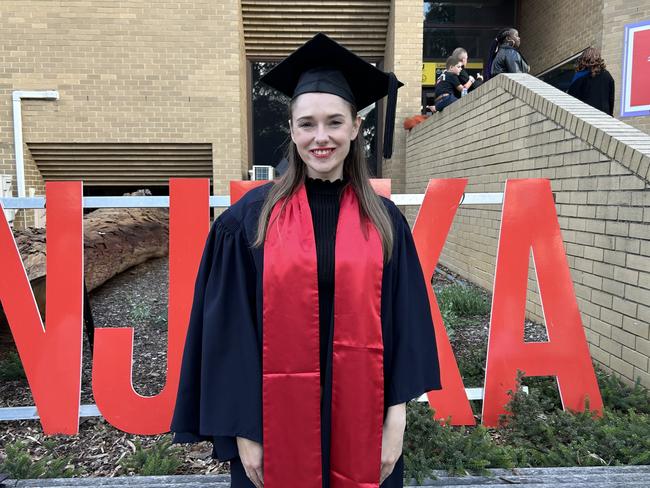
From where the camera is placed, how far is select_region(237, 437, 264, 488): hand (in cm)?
146

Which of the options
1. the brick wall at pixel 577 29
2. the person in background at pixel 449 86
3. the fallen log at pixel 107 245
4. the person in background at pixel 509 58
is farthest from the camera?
the brick wall at pixel 577 29

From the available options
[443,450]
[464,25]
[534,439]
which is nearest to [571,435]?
[534,439]

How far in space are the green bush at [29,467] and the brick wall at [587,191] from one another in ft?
11.3

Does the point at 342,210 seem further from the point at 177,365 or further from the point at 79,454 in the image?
the point at 79,454

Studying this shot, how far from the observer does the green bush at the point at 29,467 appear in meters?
2.42

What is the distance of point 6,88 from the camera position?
780 centimetres

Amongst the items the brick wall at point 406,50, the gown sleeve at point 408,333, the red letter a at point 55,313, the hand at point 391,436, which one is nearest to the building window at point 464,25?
the brick wall at point 406,50

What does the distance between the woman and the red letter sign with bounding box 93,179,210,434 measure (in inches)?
52.8

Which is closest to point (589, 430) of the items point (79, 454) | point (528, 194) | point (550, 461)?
point (550, 461)

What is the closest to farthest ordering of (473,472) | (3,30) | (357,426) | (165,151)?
(357,426) < (473,472) < (3,30) < (165,151)

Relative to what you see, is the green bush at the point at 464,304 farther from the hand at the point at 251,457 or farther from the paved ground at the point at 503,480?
the hand at the point at 251,457

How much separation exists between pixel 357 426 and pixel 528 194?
2.06 m

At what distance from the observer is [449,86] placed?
24.9 feet

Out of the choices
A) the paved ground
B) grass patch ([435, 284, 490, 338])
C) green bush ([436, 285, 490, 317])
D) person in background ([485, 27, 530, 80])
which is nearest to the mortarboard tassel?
the paved ground
